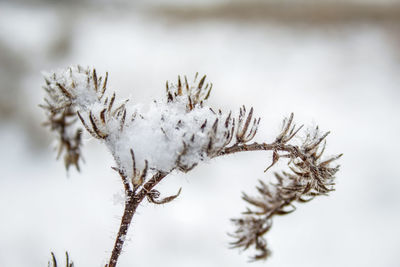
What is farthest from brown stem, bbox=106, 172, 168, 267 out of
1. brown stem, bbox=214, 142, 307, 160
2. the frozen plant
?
brown stem, bbox=214, 142, 307, 160

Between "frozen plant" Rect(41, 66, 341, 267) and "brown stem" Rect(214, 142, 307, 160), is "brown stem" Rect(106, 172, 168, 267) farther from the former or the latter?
"brown stem" Rect(214, 142, 307, 160)

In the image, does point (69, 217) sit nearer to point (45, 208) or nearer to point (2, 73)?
point (45, 208)

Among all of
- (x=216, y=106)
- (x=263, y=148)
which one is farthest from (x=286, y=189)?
(x=216, y=106)

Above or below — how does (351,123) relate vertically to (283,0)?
below

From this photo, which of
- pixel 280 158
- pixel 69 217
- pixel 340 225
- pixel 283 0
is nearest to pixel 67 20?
pixel 283 0

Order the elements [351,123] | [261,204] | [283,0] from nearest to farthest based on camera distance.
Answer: [261,204], [351,123], [283,0]

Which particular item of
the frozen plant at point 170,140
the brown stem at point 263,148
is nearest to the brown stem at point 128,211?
the frozen plant at point 170,140

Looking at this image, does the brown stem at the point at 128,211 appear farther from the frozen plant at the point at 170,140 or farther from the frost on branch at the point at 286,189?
the frost on branch at the point at 286,189

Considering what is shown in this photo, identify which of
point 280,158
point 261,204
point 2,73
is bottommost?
point 261,204
